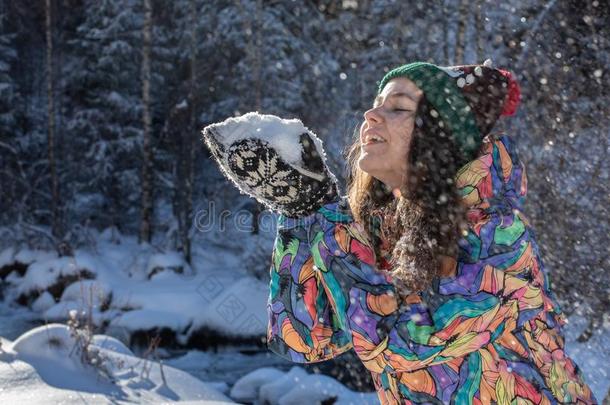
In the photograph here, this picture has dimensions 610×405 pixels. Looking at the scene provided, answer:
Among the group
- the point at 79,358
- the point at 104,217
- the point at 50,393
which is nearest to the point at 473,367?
the point at 50,393

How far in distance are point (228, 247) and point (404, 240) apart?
14974mm

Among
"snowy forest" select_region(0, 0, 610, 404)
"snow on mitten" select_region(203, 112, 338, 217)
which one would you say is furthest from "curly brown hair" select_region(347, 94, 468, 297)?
"snowy forest" select_region(0, 0, 610, 404)

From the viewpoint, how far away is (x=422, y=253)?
110 centimetres

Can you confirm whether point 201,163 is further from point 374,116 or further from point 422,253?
point 422,253

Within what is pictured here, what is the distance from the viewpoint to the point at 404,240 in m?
1.17

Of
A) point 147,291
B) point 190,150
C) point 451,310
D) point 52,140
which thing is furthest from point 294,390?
point 52,140

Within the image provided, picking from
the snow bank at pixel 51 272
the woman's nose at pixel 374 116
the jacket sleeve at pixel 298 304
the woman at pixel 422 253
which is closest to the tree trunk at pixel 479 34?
the woman at pixel 422 253

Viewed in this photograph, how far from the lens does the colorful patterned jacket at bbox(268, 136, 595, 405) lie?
106 centimetres

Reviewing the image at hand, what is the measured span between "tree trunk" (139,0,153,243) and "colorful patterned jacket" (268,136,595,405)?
533 inches

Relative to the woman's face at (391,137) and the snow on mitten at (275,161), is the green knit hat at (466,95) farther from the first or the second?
the snow on mitten at (275,161)

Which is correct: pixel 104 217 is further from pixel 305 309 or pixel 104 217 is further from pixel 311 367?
pixel 305 309

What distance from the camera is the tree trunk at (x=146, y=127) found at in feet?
45.3

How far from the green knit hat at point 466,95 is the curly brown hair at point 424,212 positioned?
0.9 inches

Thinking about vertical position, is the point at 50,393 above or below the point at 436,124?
below
